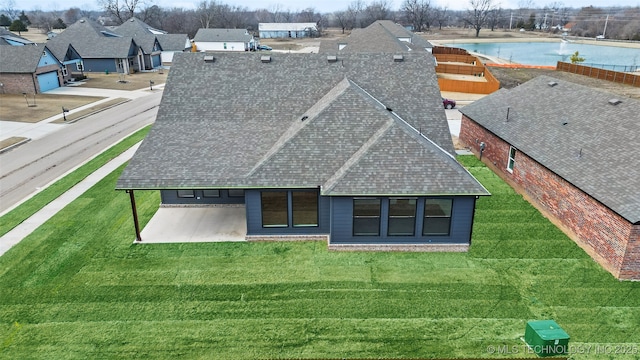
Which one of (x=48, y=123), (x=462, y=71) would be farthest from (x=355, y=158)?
(x=462, y=71)

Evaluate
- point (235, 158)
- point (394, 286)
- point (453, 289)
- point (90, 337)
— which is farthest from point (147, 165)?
point (453, 289)

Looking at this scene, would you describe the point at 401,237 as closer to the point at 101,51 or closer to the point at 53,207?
the point at 53,207

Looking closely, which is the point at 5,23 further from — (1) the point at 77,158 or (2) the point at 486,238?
(2) the point at 486,238

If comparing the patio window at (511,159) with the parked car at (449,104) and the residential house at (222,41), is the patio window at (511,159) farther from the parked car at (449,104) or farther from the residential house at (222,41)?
the residential house at (222,41)

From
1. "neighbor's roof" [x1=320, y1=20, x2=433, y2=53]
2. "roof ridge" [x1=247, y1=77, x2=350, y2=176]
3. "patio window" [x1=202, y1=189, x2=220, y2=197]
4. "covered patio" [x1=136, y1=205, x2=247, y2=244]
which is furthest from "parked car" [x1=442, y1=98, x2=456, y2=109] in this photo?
"patio window" [x1=202, y1=189, x2=220, y2=197]

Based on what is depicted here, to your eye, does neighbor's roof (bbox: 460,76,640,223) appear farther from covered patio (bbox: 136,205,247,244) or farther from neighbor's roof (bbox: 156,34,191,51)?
neighbor's roof (bbox: 156,34,191,51)
